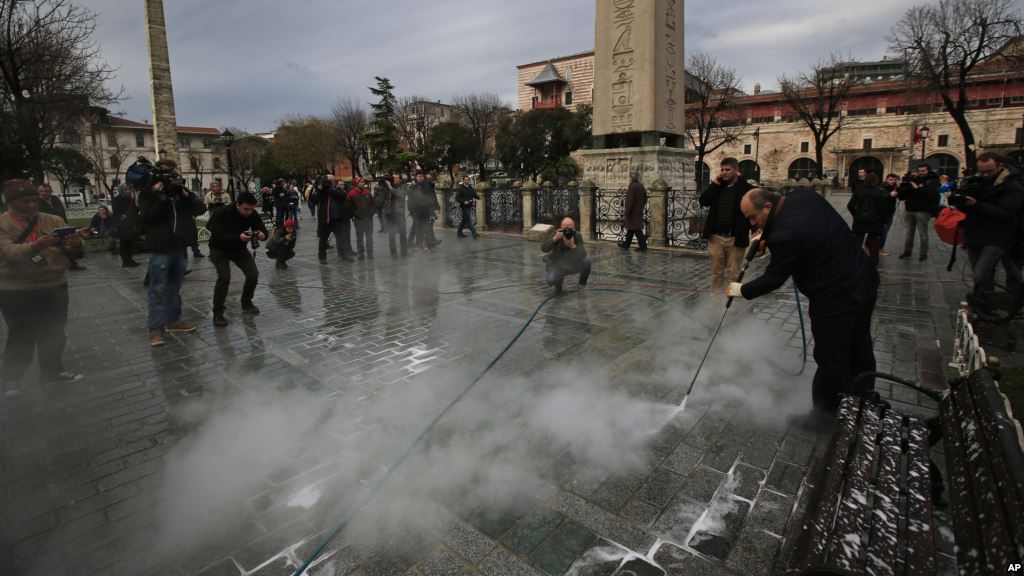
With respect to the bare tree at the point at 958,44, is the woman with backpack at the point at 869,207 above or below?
below

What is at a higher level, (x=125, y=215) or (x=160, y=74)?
(x=160, y=74)

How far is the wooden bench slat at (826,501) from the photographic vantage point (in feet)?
5.88

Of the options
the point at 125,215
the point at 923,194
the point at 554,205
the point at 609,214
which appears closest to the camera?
the point at 923,194

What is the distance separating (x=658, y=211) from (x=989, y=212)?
7550 mm

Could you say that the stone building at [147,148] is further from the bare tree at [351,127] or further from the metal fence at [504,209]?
the metal fence at [504,209]

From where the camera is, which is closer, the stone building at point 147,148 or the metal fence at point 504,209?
the metal fence at point 504,209

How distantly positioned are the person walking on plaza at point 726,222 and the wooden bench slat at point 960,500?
16.0 ft

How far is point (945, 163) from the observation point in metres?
51.0

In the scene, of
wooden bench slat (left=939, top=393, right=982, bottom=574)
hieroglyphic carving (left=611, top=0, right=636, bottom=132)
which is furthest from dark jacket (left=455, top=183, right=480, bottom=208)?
wooden bench slat (left=939, top=393, right=982, bottom=574)

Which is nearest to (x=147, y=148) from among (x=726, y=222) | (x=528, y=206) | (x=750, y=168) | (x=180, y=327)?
(x=750, y=168)

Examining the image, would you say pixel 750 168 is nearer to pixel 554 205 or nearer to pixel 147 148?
pixel 554 205

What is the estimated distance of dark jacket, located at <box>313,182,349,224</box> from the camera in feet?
37.3

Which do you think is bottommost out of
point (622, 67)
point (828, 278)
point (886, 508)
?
point (886, 508)

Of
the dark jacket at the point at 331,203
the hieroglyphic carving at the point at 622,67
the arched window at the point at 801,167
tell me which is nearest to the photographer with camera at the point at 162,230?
the dark jacket at the point at 331,203
